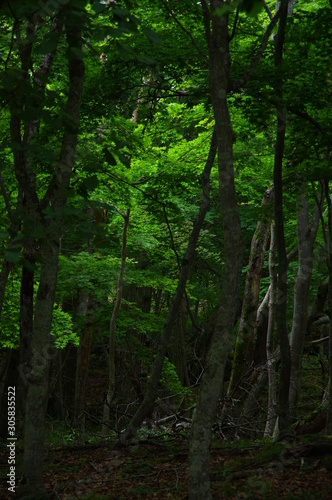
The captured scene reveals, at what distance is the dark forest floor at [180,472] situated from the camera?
532 centimetres

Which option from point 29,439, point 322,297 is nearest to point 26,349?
point 29,439

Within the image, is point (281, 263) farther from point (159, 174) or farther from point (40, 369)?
point (159, 174)

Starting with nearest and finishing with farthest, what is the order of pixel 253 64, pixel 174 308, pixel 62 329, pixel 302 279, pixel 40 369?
pixel 40 369
pixel 253 64
pixel 174 308
pixel 302 279
pixel 62 329

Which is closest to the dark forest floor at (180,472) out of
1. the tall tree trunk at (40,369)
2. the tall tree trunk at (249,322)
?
the tall tree trunk at (40,369)

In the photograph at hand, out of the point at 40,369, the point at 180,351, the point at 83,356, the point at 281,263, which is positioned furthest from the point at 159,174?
the point at 180,351

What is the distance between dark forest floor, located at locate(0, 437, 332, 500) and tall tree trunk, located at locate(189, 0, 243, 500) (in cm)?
104

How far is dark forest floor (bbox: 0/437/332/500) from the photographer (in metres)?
5.32

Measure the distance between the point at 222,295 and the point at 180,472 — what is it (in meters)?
3.04

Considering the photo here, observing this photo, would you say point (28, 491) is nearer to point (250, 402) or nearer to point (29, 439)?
point (29, 439)

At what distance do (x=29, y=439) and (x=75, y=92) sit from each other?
12.2 ft

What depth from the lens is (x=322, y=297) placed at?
12508 millimetres

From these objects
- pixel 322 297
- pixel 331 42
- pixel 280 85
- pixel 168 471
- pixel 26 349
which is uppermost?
pixel 331 42

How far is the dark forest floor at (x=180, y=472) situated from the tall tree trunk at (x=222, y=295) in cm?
104

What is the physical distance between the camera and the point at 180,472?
6.45m
